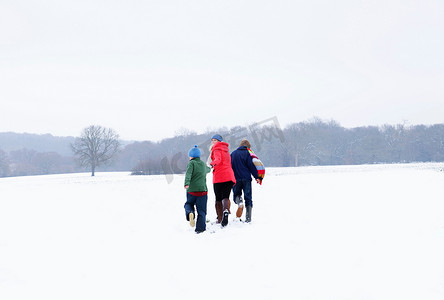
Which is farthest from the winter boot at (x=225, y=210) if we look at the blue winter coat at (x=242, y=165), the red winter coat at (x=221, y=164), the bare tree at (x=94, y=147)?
the bare tree at (x=94, y=147)

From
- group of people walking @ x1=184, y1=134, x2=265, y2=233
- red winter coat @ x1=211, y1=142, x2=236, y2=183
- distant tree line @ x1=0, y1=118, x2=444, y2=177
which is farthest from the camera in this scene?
distant tree line @ x1=0, y1=118, x2=444, y2=177

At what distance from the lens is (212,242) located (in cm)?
471

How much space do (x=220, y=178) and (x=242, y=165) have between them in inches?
25.1

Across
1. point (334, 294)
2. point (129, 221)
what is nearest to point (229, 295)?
point (334, 294)

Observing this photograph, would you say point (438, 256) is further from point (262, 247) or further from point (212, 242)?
point (212, 242)

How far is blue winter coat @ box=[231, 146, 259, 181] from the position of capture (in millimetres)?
6016

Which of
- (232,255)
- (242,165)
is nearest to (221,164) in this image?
(242,165)

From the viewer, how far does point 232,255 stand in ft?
13.4

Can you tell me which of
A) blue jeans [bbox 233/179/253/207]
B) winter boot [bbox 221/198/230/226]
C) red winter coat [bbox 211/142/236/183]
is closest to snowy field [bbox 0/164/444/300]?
winter boot [bbox 221/198/230/226]

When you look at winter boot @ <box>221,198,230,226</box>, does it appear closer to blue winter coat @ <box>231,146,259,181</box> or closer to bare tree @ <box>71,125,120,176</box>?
blue winter coat @ <box>231,146,259,181</box>

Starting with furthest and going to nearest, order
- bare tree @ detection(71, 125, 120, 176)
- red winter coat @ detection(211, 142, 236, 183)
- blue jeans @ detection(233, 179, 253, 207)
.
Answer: bare tree @ detection(71, 125, 120, 176)
blue jeans @ detection(233, 179, 253, 207)
red winter coat @ detection(211, 142, 236, 183)

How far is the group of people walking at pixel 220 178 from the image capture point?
18.1 ft

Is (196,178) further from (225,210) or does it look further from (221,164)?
(225,210)

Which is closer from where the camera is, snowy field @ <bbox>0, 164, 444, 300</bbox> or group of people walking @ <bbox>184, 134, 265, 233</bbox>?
snowy field @ <bbox>0, 164, 444, 300</bbox>
